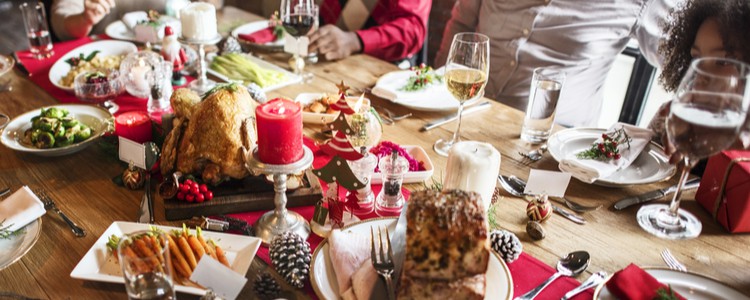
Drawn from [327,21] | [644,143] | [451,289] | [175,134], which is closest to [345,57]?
[327,21]

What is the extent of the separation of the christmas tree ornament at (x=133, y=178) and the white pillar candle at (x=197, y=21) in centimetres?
63

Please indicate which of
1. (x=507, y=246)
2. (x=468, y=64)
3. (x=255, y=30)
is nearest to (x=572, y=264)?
(x=507, y=246)

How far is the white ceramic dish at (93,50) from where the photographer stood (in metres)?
1.99

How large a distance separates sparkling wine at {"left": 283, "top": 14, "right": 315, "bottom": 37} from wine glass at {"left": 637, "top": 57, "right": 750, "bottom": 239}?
136 centimetres

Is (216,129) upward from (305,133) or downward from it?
upward

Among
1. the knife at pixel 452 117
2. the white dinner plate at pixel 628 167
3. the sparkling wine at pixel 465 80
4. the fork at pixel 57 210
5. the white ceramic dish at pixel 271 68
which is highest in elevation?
the sparkling wine at pixel 465 80

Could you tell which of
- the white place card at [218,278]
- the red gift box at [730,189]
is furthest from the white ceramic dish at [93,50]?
the red gift box at [730,189]

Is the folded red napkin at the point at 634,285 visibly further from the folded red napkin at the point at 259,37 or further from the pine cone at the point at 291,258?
the folded red napkin at the point at 259,37

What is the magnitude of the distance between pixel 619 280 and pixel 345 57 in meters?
1.59

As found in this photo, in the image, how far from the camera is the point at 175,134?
1.38 m

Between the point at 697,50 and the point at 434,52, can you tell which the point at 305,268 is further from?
the point at 434,52

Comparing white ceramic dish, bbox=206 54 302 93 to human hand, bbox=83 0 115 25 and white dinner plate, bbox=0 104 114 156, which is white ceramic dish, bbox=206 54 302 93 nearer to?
white dinner plate, bbox=0 104 114 156

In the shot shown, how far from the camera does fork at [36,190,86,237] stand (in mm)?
1185

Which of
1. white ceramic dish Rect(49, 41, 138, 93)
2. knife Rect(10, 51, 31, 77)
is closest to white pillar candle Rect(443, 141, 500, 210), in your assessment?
white ceramic dish Rect(49, 41, 138, 93)
